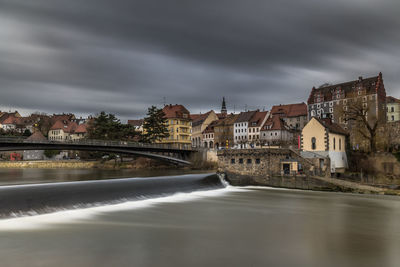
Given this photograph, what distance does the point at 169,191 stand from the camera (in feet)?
75.4

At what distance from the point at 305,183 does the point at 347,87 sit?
52.2 meters

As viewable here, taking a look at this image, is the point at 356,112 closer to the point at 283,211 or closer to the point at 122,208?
the point at 283,211

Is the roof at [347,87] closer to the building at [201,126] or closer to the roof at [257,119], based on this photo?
the roof at [257,119]

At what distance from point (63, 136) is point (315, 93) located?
8052 cm

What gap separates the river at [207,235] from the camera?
10.0m

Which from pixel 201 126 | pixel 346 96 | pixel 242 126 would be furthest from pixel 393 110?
pixel 201 126

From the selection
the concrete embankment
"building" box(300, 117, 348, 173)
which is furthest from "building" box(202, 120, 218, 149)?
the concrete embankment

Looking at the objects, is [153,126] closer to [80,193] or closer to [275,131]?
[275,131]

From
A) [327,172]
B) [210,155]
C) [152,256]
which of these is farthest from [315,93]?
[152,256]

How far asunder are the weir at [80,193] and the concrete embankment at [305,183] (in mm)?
4324

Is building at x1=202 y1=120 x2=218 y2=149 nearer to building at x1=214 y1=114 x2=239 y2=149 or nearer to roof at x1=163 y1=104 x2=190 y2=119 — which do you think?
building at x1=214 y1=114 x2=239 y2=149

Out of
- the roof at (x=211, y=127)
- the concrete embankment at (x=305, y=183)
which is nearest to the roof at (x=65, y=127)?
the roof at (x=211, y=127)

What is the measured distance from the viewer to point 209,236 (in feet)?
41.8

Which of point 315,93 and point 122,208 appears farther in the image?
point 315,93
